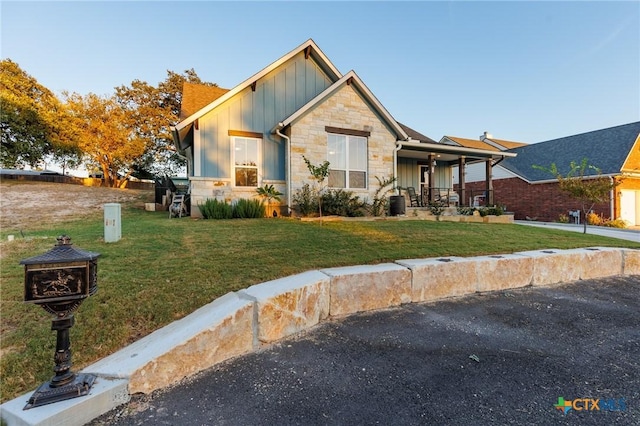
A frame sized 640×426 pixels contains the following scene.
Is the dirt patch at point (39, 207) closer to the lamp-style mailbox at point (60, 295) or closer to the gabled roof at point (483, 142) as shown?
the lamp-style mailbox at point (60, 295)

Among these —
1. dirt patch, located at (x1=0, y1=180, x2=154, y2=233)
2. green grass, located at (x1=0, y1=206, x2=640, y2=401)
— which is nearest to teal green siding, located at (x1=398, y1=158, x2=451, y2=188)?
green grass, located at (x1=0, y1=206, x2=640, y2=401)

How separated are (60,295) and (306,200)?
27.2ft

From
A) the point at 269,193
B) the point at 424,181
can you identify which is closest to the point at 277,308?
the point at 269,193

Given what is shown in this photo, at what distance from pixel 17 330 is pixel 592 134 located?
100 feet

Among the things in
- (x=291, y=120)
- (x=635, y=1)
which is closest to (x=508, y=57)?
(x=635, y=1)

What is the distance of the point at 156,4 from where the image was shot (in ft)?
34.7

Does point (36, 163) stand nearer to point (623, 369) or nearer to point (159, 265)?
point (159, 265)

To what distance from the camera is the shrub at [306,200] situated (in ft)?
33.6

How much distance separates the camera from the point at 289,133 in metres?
10.5

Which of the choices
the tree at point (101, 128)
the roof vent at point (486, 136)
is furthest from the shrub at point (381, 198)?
the roof vent at point (486, 136)

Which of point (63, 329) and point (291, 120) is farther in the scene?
point (291, 120)

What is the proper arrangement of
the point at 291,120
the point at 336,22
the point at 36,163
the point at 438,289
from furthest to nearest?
the point at 36,163 → the point at 336,22 → the point at 291,120 → the point at 438,289

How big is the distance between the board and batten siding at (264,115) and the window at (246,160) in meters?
0.25

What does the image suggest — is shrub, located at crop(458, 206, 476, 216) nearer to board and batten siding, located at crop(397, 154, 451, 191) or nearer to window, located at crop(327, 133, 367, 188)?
board and batten siding, located at crop(397, 154, 451, 191)
